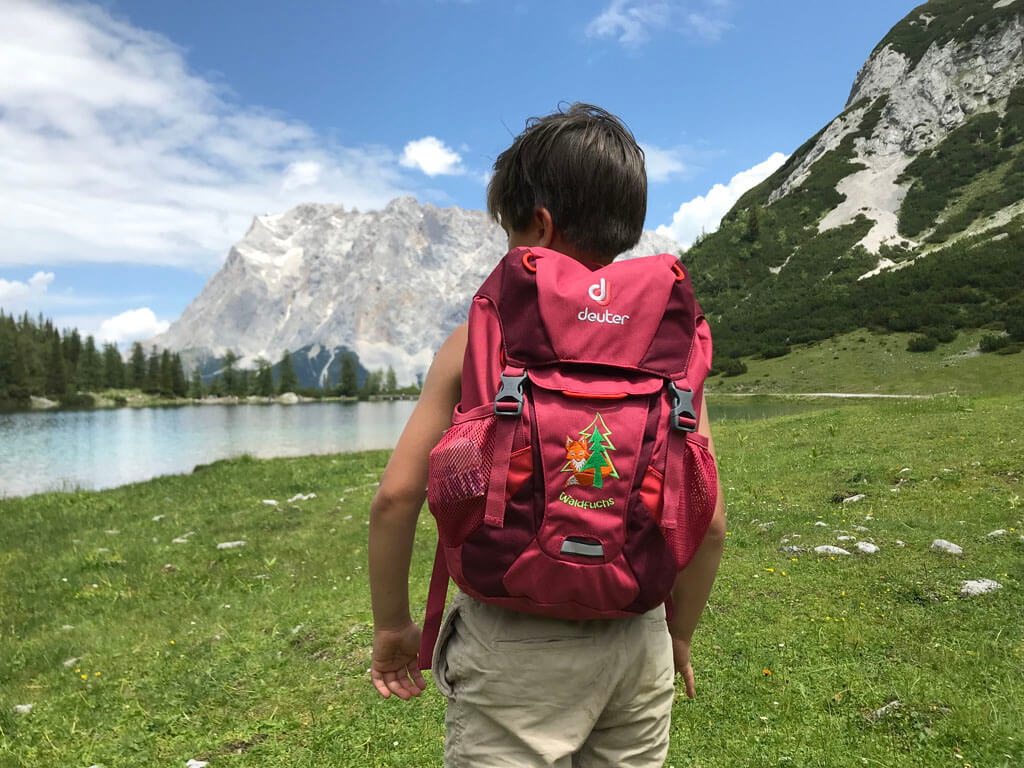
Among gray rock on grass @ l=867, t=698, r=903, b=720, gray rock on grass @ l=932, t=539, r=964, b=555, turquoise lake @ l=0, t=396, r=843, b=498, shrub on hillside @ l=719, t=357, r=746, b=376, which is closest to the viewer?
gray rock on grass @ l=867, t=698, r=903, b=720

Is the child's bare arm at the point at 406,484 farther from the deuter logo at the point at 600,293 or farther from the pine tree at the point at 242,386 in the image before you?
the pine tree at the point at 242,386

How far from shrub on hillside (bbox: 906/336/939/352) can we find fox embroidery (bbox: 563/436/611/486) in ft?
235

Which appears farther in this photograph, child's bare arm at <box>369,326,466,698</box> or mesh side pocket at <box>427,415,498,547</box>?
child's bare arm at <box>369,326,466,698</box>

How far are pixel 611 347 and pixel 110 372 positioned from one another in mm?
182414

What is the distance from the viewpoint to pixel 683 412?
6.27 ft

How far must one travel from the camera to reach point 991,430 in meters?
13.4

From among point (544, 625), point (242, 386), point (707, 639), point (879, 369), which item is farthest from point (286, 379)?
point (544, 625)

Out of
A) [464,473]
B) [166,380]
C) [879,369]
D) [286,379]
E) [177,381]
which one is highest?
[286,379]

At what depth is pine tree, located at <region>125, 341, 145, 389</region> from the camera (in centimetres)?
15862

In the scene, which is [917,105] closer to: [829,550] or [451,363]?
[829,550]

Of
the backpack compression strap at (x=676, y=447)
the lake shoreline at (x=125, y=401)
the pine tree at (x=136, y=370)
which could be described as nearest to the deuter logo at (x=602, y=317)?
the backpack compression strap at (x=676, y=447)

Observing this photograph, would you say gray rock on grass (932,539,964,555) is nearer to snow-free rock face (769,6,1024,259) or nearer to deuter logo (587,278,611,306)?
deuter logo (587,278,611,306)

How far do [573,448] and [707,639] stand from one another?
17.7 feet

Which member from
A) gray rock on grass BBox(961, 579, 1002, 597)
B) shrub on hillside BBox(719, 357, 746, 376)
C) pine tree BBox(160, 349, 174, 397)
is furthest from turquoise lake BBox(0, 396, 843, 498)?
pine tree BBox(160, 349, 174, 397)
